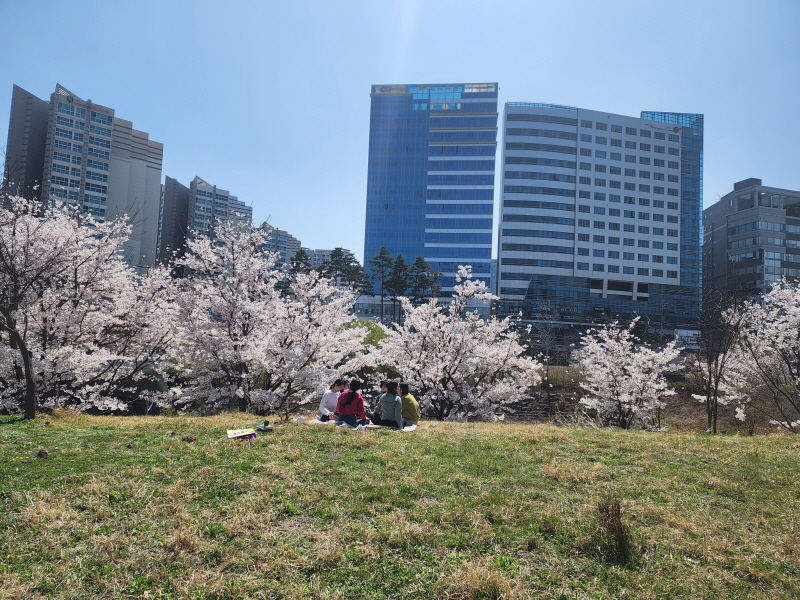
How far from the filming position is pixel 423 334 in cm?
1723

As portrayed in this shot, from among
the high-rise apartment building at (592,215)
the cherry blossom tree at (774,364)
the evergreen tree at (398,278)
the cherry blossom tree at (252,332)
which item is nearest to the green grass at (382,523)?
the cherry blossom tree at (252,332)

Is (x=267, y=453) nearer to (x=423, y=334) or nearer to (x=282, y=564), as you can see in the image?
(x=282, y=564)

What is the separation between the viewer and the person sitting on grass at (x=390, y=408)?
9.77 m

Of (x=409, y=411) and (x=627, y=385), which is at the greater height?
(x=627, y=385)

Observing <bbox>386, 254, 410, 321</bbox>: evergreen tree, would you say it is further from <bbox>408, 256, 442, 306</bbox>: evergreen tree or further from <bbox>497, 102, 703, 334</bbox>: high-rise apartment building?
<bbox>497, 102, 703, 334</bbox>: high-rise apartment building

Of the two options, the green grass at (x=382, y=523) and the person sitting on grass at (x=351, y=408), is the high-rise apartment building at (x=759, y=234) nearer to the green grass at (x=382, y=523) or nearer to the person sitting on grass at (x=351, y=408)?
the person sitting on grass at (x=351, y=408)

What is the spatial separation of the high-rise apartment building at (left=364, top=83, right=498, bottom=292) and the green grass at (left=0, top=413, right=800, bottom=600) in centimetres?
8096

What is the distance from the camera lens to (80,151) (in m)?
66.8

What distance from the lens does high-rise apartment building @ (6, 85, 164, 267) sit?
6475cm

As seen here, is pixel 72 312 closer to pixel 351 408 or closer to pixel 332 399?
pixel 332 399

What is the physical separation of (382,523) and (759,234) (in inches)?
3799

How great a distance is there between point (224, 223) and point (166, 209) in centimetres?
9130

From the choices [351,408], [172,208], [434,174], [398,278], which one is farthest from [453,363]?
[172,208]

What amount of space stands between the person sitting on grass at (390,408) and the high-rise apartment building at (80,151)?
62263 mm
